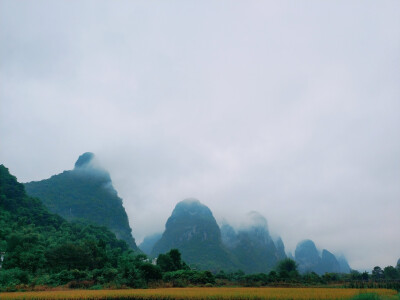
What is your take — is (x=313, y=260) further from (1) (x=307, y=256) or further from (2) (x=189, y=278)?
(2) (x=189, y=278)

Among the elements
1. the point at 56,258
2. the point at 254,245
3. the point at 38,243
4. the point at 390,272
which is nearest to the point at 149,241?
the point at 254,245

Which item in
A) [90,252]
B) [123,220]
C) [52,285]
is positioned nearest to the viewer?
Answer: [52,285]

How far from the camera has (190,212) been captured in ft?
387

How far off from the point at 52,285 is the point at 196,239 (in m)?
82.9

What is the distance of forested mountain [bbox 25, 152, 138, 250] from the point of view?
7988cm

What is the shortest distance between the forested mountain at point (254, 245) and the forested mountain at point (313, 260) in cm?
956

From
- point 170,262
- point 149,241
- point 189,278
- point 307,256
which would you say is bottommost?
point 189,278

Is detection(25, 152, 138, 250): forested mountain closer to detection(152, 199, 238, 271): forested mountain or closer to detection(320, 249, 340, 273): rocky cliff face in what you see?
detection(152, 199, 238, 271): forested mountain

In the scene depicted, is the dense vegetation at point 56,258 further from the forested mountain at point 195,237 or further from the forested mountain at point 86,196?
the forested mountain at point 195,237

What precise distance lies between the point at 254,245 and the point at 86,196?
68.3 metres

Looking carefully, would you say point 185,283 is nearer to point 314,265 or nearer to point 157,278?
point 157,278

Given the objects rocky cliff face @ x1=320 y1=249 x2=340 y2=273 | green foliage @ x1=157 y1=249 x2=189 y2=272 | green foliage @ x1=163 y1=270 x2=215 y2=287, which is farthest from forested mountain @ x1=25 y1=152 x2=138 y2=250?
rocky cliff face @ x1=320 y1=249 x2=340 y2=273

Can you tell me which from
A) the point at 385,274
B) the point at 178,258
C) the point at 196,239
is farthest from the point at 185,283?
the point at 196,239

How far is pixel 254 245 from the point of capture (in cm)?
11838
